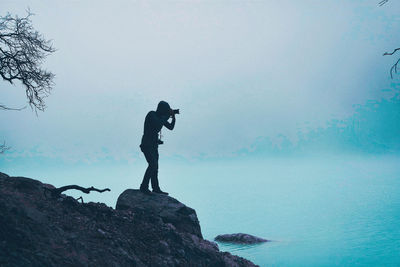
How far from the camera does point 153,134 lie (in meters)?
12.3

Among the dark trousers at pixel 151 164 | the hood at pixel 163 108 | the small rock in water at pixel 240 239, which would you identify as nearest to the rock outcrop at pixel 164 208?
the dark trousers at pixel 151 164

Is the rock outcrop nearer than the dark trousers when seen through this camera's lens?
Yes

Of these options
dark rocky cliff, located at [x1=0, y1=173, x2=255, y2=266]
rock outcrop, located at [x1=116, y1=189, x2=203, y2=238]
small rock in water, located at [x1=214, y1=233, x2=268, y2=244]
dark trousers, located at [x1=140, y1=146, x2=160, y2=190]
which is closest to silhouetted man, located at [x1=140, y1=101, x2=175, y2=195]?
dark trousers, located at [x1=140, y1=146, x2=160, y2=190]

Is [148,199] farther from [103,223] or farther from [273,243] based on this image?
[273,243]

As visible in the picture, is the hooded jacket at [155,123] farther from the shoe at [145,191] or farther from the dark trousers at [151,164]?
the shoe at [145,191]

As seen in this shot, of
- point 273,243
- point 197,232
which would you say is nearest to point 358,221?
point 273,243

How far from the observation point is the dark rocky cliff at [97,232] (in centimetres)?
725

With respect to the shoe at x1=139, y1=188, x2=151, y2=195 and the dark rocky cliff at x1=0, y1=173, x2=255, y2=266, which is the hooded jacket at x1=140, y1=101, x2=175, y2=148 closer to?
the shoe at x1=139, y1=188, x2=151, y2=195

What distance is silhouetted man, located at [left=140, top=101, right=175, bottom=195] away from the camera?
1214 centimetres

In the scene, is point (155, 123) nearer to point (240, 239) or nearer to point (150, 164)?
point (150, 164)

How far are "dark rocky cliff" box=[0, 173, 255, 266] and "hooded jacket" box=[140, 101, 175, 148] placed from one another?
194 cm

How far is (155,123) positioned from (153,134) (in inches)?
17.6

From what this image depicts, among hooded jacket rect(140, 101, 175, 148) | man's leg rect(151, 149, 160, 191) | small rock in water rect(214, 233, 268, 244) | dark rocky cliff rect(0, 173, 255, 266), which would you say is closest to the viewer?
dark rocky cliff rect(0, 173, 255, 266)

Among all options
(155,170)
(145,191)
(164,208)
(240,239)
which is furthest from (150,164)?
(240,239)
